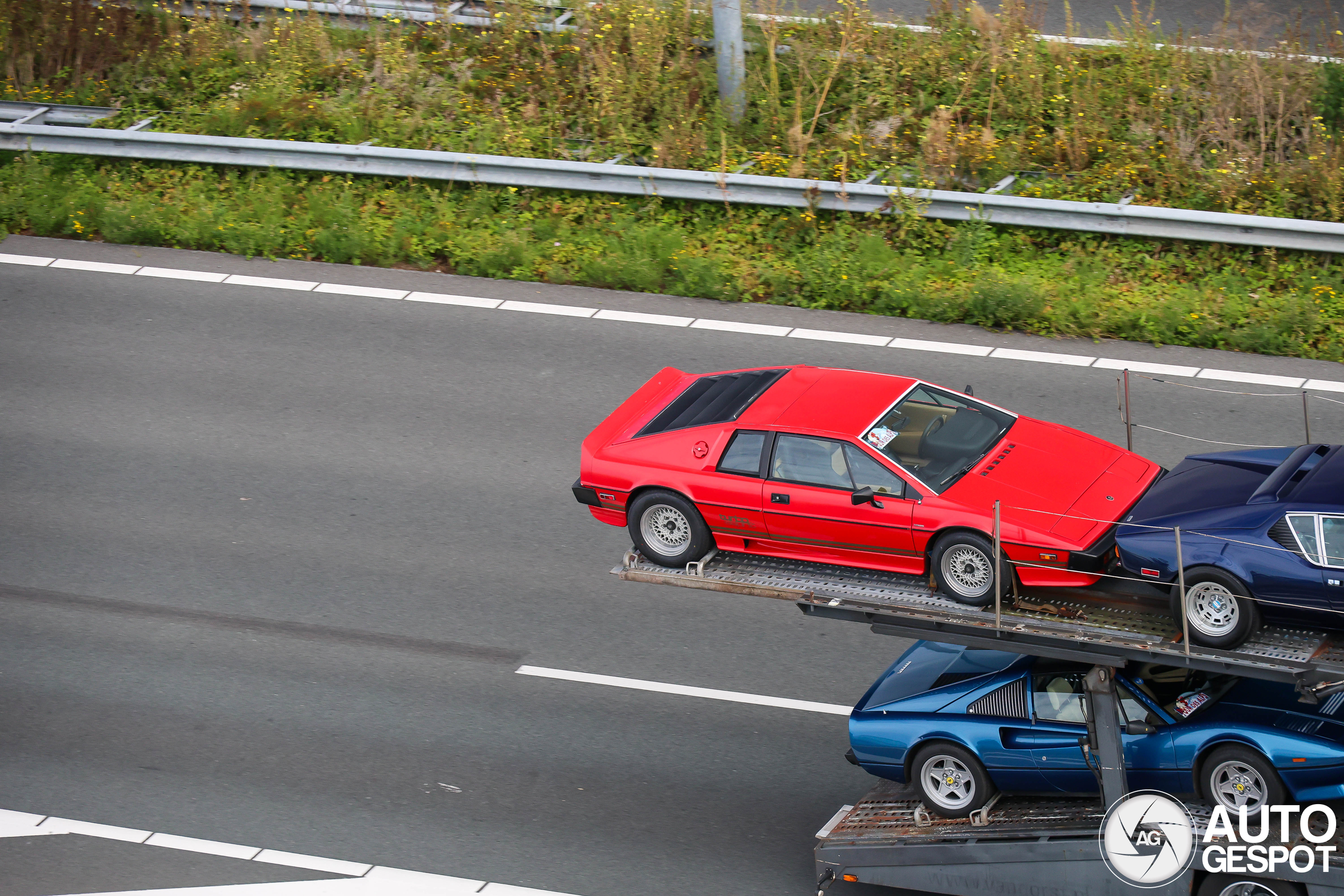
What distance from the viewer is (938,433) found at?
383 inches

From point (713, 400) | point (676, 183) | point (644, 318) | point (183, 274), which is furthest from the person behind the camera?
point (676, 183)

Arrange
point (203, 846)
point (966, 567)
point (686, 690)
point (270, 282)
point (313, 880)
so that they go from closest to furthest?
point (966, 567) → point (313, 880) → point (203, 846) → point (686, 690) → point (270, 282)

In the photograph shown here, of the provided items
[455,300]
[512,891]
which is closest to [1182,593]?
[512,891]

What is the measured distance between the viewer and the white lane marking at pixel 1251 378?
46.7 feet

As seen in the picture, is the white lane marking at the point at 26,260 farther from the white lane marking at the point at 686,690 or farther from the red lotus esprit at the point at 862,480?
the red lotus esprit at the point at 862,480

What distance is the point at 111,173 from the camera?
19172 mm

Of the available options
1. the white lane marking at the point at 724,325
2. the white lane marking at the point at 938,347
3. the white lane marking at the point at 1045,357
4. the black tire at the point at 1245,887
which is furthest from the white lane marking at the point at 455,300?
the black tire at the point at 1245,887

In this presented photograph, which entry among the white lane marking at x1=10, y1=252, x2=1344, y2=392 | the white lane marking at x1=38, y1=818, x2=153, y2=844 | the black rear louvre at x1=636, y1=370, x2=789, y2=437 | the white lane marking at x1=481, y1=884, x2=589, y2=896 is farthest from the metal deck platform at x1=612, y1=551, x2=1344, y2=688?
the white lane marking at x1=10, y1=252, x2=1344, y2=392

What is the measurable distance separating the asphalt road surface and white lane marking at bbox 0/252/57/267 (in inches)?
14.8

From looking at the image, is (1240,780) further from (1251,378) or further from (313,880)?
(1251,378)

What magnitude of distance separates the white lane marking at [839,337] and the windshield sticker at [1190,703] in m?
7.20

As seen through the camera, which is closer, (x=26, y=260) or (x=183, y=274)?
(x=183, y=274)

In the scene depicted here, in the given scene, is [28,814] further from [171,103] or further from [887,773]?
[171,103]

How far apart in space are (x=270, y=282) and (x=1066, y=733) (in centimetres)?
1149
